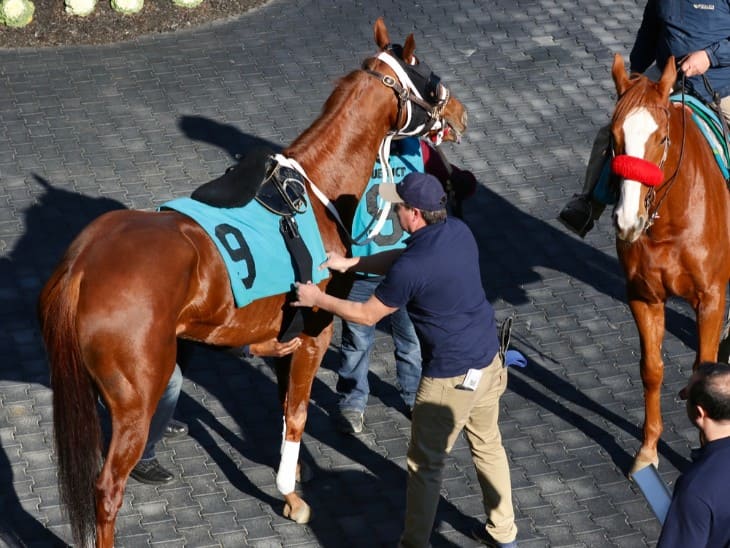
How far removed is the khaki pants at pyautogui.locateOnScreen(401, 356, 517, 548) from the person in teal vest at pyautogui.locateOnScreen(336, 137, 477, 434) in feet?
3.71

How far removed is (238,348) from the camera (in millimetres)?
6043

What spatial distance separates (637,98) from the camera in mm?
5918

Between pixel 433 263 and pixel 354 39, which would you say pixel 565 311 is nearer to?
pixel 433 263

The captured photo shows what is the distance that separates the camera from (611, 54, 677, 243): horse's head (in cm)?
584

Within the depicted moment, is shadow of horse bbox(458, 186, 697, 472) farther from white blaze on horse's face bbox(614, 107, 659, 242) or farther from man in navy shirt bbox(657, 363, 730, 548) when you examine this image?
man in navy shirt bbox(657, 363, 730, 548)

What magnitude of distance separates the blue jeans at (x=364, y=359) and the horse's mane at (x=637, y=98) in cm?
193

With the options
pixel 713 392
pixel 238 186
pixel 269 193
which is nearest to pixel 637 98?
pixel 269 193

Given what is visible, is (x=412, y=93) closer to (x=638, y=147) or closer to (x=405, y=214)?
(x=405, y=214)

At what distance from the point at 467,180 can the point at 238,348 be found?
74.3 inches

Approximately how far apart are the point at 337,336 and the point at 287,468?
6.57ft

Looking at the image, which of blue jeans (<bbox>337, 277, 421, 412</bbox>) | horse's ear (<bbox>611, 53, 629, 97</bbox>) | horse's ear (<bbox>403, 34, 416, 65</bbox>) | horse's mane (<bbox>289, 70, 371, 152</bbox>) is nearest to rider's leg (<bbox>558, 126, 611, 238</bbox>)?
horse's ear (<bbox>611, 53, 629, 97</bbox>)

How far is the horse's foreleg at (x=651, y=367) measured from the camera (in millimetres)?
6746

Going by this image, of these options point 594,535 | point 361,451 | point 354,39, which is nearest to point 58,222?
point 361,451

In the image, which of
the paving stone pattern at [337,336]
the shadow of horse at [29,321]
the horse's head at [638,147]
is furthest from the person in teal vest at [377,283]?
the shadow of horse at [29,321]
